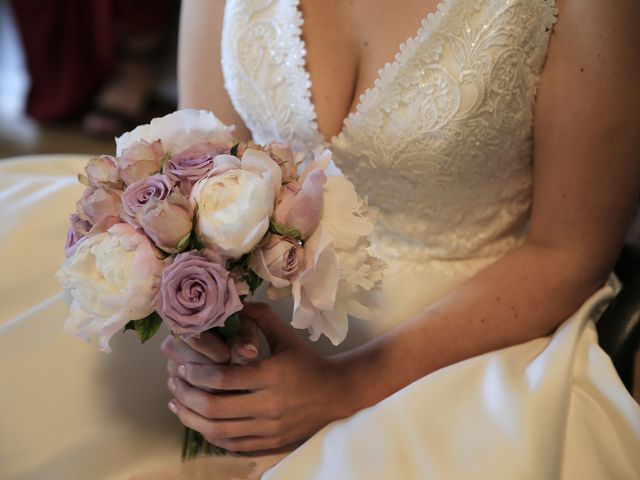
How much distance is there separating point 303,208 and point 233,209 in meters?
0.08

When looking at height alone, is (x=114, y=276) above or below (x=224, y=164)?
below

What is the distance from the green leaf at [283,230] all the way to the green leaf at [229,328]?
0.47ft

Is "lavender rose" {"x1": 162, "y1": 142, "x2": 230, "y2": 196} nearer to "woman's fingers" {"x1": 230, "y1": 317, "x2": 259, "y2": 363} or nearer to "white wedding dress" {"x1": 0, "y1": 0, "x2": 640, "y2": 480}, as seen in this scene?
"woman's fingers" {"x1": 230, "y1": 317, "x2": 259, "y2": 363}

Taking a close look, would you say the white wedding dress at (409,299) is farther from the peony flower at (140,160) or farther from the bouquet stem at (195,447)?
the peony flower at (140,160)

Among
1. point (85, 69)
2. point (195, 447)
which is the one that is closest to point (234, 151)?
point (195, 447)

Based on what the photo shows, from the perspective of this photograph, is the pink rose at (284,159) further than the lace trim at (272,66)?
No

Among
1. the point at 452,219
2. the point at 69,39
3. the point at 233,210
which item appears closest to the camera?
the point at 233,210

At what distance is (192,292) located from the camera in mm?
702

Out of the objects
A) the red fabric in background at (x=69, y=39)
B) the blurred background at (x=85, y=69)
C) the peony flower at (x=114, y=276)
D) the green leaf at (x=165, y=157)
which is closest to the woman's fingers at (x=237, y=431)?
the peony flower at (x=114, y=276)

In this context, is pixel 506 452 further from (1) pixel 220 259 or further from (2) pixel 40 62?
(2) pixel 40 62

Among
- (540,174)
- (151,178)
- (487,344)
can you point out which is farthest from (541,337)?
(151,178)

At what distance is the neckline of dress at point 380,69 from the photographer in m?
0.99

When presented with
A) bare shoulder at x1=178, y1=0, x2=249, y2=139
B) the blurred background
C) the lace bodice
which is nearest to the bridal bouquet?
the lace bodice

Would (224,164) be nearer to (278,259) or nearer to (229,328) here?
(278,259)
